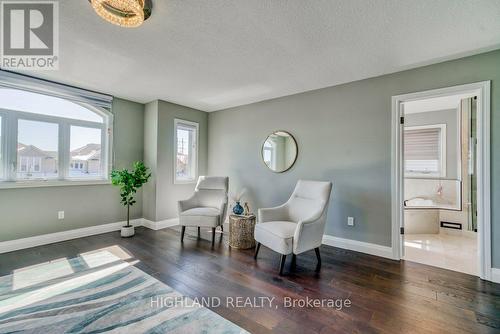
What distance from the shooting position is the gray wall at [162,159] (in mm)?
4078

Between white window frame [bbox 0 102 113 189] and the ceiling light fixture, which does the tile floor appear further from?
white window frame [bbox 0 102 113 189]

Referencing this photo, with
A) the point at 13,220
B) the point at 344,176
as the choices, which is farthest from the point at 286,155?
the point at 13,220

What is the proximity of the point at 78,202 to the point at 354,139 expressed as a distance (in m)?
4.32

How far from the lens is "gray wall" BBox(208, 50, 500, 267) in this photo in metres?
2.44

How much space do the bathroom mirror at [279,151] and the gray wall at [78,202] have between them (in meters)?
2.43

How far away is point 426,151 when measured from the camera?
496cm

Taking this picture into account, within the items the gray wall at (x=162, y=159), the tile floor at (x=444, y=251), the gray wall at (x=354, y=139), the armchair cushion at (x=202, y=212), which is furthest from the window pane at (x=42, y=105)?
the tile floor at (x=444, y=251)

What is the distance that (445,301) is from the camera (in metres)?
1.94

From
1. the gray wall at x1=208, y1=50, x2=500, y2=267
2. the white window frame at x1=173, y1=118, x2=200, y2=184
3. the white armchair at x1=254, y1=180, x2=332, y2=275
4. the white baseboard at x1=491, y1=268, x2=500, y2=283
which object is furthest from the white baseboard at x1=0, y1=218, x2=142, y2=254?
the white baseboard at x1=491, y1=268, x2=500, y2=283

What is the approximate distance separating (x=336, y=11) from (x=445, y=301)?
260cm

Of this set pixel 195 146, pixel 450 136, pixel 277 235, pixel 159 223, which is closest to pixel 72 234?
pixel 159 223

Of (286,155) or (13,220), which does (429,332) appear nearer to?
(286,155)

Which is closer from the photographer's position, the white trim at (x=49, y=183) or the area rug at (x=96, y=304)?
the area rug at (x=96, y=304)

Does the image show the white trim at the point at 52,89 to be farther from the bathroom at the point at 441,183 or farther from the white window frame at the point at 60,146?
the bathroom at the point at 441,183
